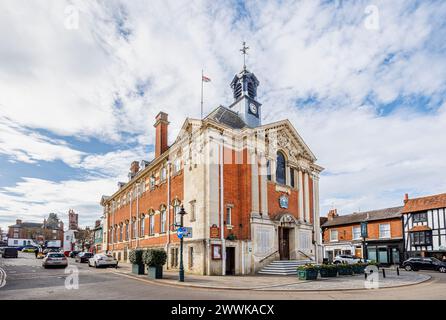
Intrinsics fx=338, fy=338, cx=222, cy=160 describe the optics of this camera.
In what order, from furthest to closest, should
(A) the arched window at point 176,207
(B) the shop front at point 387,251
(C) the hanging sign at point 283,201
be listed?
1. (B) the shop front at point 387,251
2. (C) the hanging sign at point 283,201
3. (A) the arched window at point 176,207

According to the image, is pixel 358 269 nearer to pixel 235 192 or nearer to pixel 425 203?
pixel 235 192

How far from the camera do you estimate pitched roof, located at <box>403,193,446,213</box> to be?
119 ft

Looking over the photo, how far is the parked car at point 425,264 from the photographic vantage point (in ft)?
94.5

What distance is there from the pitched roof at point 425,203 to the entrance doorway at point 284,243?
63.8 ft

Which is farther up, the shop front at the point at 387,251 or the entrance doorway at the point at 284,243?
the entrance doorway at the point at 284,243

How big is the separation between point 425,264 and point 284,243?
13465 mm

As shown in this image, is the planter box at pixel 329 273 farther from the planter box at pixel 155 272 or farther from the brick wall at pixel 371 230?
the brick wall at pixel 371 230

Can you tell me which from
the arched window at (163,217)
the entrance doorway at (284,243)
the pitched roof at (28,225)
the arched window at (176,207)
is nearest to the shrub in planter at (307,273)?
the entrance doorway at (284,243)

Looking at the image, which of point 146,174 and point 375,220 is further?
point 375,220
